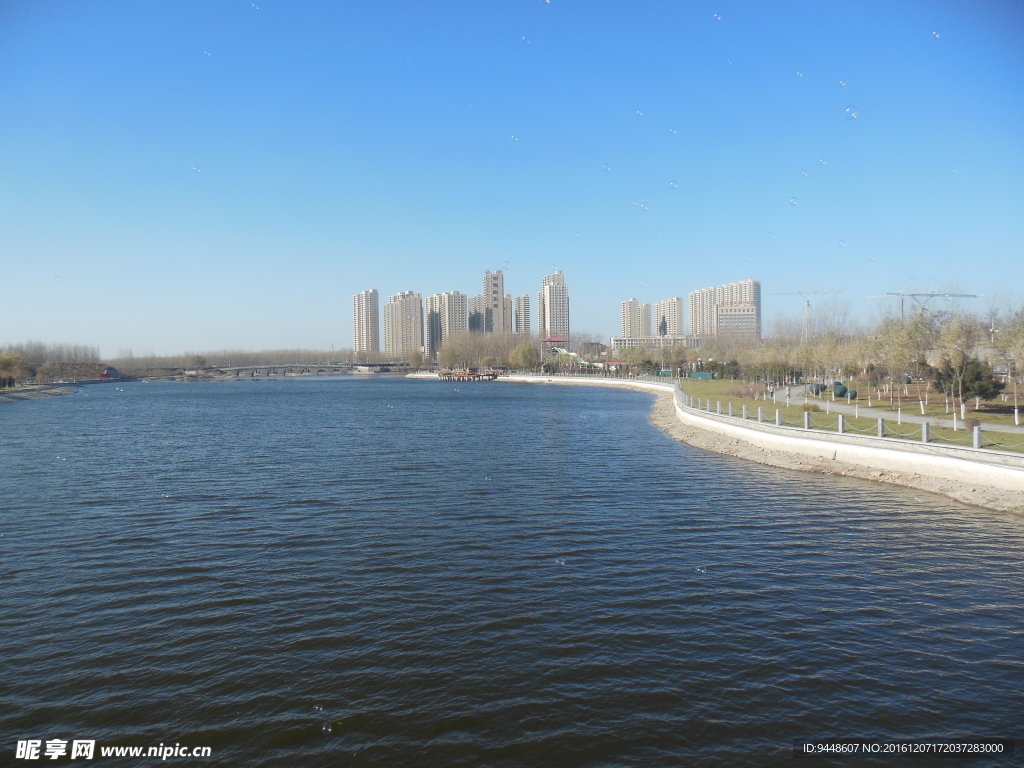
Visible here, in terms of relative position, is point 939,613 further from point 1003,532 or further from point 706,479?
point 706,479

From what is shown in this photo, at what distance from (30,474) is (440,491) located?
17082 mm

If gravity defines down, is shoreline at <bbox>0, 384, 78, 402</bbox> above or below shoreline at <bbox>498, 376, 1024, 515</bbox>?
above

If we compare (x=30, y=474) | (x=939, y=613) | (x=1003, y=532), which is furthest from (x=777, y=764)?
(x=30, y=474)

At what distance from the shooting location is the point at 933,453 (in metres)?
22.2

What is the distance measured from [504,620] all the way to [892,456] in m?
18.6

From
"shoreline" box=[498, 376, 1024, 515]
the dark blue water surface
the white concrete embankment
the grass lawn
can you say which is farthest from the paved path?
the dark blue water surface

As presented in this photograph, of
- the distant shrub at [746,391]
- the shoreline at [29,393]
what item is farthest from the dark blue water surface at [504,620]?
the shoreline at [29,393]

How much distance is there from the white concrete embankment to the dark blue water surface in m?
1.43

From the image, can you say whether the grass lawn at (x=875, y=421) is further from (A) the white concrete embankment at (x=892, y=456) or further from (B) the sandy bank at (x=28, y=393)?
(B) the sandy bank at (x=28, y=393)

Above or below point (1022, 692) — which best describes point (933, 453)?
above

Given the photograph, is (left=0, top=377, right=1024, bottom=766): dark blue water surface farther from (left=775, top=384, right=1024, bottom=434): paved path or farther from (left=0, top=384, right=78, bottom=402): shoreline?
(left=0, top=384, right=78, bottom=402): shoreline

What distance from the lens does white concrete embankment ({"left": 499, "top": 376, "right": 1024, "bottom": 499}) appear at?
1952 centimetres

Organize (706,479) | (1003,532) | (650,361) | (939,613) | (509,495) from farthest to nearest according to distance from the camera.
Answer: (650,361) < (706,479) < (509,495) < (1003,532) < (939,613)

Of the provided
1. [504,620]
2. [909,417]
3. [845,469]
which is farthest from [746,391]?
[504,620]
